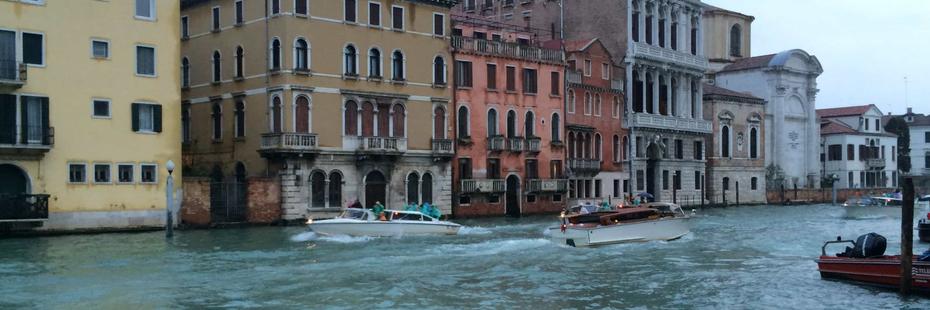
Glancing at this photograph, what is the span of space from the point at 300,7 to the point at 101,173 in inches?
384

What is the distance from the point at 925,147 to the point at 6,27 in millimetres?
83891

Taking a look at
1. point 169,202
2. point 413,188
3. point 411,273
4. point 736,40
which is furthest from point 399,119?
point 736,40

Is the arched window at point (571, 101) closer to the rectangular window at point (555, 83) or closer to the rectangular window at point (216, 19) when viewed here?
the rectangular window at point (555, 83)

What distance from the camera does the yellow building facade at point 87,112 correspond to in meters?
31.7

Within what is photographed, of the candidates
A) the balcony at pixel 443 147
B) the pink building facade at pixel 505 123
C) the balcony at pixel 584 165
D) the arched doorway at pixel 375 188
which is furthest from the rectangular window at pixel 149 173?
the balcony at pixel 584 165

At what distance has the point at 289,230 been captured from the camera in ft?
119

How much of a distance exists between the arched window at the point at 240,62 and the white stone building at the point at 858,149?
2112 inches

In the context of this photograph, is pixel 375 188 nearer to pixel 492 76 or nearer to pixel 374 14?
pixel 374 14

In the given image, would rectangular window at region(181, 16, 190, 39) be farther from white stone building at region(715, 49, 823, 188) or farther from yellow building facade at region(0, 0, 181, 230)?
white stone building at region(715, 49, 823, 188)

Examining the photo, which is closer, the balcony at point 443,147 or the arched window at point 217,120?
the arched window at point 217,120

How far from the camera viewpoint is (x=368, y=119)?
1639 inches

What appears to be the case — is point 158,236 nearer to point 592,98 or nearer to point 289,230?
point 289,230

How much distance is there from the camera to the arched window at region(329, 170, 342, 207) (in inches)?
1591

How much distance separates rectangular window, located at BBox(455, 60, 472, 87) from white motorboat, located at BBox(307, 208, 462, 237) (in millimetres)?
12674
